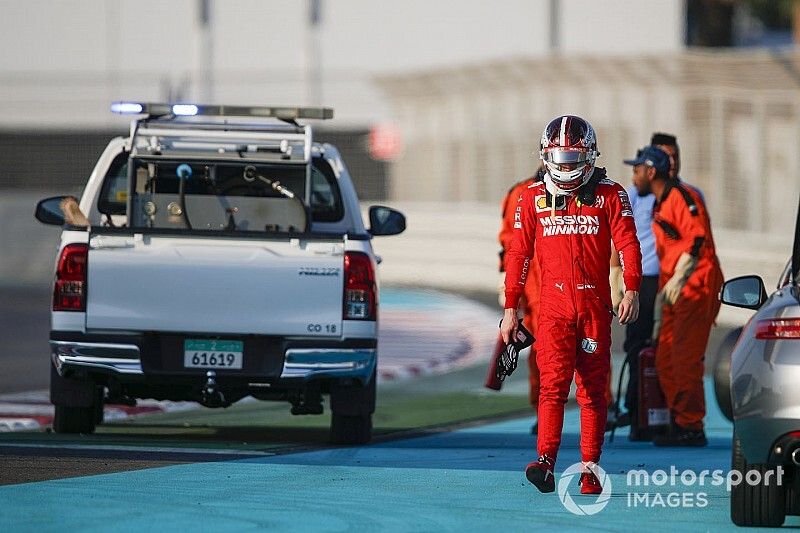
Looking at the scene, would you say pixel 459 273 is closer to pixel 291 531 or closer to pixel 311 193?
pixel 311 193

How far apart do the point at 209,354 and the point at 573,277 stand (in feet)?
9.12

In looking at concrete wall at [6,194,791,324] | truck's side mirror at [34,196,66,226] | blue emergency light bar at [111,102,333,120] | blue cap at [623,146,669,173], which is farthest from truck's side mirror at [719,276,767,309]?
concrete wall at [6,194,791,324]

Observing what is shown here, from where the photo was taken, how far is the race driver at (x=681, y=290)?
41.7 feet

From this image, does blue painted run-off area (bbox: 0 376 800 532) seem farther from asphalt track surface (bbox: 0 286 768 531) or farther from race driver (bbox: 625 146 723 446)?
race driver (bbox: 625 146 723 446)

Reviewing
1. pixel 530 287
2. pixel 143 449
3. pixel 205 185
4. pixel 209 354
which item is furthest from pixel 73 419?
pixel 530 287

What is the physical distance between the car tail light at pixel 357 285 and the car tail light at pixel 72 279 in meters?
1.49

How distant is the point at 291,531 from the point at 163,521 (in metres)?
0.59

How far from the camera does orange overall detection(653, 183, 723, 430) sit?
12.7 metres

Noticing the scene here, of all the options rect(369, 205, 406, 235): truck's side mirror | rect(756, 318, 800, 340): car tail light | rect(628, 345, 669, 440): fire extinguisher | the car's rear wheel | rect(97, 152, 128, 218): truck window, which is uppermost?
rect(97, 152, 128, 218): truck window

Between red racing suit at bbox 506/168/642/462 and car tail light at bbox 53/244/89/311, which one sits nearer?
red racing suit at bbox 506/168/642/462

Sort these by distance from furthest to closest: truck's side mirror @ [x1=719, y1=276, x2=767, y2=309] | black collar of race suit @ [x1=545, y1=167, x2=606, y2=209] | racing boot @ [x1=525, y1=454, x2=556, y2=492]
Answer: black collar of race suit @ [x1=545, y1=167, x2=606, y2=209]
racing boot @ [x1=525, y1=454, x2=556, y2=492]
truck's side mirror @ [x1=719, y1=276, x2=767, y2=309]

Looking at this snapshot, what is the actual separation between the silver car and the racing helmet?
112cm

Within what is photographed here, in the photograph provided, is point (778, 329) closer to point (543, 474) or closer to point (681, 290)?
point (543, 474)

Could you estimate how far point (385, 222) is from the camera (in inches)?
517
